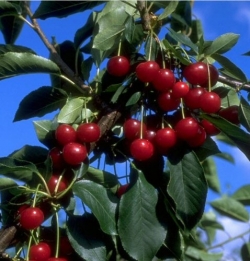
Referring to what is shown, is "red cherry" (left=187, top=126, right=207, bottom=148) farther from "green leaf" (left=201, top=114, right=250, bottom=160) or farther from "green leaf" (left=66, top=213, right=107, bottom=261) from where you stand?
"green leaf" (left=66, top=213, right=107, bottom=261)

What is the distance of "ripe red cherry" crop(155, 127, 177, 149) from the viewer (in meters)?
1.30

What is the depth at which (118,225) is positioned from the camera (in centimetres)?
129

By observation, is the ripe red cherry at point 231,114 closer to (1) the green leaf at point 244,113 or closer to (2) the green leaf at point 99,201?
(1) the green leaf at point 244,113

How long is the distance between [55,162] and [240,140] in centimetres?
40

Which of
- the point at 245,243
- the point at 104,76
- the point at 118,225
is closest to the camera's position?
the point at 118,225

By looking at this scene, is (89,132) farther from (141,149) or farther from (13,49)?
(13,49)

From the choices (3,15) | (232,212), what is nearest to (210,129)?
(3,15)

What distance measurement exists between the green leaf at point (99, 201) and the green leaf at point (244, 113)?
0.33 meters

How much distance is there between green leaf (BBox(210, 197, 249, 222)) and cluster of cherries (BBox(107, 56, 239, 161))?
133 centimetres

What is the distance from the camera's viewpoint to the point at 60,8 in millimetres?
1560

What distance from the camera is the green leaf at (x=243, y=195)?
262cm

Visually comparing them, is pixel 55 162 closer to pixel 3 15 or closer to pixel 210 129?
pixel 210 129

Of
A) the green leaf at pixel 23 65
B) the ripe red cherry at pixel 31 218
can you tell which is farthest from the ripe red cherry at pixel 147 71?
the ripe red cherry at pixel 31 218

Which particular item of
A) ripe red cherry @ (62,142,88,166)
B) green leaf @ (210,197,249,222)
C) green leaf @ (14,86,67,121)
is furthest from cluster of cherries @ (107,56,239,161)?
green leaf @ (210,197,249,222)
